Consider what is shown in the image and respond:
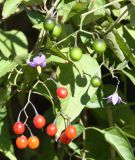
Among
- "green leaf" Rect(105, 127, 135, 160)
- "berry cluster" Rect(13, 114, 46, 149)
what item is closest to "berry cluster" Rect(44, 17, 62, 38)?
"berry cluster" Rect(13, 114, 46, 149)

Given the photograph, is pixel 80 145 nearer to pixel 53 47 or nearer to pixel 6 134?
pixel 6 134

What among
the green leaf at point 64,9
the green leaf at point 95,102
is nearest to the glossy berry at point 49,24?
the green leaf at point 64,9

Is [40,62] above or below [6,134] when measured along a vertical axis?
above

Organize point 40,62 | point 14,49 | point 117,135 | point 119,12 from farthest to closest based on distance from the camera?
point 14,49
point 119,12
point 117,135
point 40,62

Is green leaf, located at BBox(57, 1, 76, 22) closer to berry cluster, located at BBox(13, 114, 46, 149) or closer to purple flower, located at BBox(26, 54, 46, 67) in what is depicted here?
purple flower, located at BBox(26, 54, 46, 67)

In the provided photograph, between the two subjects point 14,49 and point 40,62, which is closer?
point 40,62

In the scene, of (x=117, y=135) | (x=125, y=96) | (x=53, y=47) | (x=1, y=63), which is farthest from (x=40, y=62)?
(x=125, y=96)
